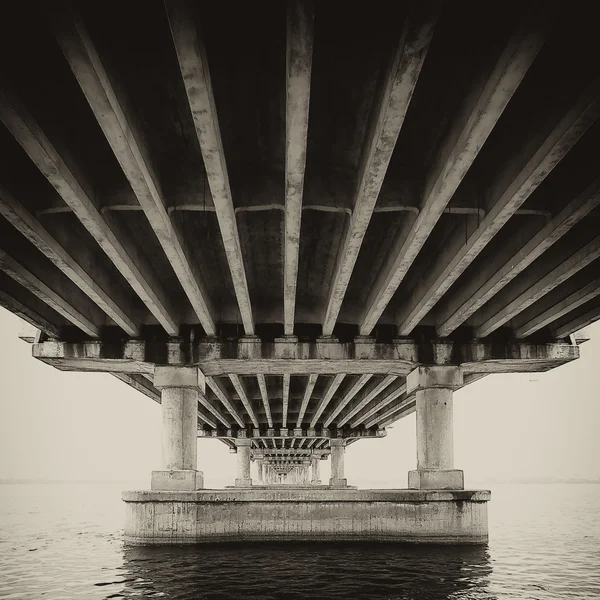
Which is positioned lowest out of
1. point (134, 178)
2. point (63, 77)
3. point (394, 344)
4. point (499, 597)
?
point (499, 597)

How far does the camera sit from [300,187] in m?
8.89

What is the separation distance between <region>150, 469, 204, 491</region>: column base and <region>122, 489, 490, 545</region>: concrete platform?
916 mm

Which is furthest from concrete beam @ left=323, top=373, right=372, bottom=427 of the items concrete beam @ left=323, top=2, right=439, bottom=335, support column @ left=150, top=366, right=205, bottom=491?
concrete beam @ left=323, top=2, right=439, bottom=335

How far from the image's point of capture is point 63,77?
7711 mm

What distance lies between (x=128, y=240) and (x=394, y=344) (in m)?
9.16

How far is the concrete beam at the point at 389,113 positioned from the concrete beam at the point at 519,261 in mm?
3067

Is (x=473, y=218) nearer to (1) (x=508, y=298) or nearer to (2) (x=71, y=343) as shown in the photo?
(1) (x=508, y=298)

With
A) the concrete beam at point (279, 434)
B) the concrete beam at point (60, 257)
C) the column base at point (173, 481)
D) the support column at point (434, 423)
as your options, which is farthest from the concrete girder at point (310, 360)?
the concrete beam at point (279, 434)

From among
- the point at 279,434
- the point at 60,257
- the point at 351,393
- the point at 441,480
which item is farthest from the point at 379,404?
the point at 60,257

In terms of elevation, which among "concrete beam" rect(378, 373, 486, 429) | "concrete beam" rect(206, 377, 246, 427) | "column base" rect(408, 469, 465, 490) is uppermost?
"concrete beam" rect(206, 377, 246, 427)

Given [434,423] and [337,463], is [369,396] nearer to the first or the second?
[434,423]

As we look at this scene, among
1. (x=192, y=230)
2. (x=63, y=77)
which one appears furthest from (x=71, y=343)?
(x=63, y=77)

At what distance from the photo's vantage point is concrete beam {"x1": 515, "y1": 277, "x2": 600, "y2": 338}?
570 inches

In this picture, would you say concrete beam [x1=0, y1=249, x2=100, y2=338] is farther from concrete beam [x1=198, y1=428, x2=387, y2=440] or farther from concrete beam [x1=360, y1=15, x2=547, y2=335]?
concrete beam [x1=198, y1=428, x2=387, y2=440]
